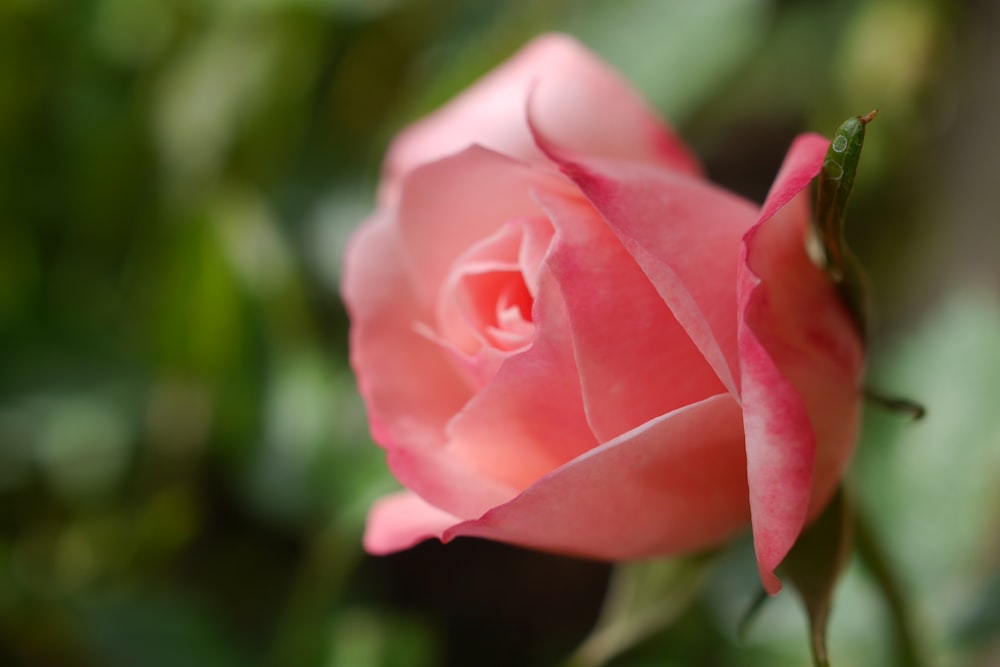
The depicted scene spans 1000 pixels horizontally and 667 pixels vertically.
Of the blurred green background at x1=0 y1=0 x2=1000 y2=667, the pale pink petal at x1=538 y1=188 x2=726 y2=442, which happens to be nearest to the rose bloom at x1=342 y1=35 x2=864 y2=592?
the pale pink petal at x1=538 y1=188 x2=726 y2=442

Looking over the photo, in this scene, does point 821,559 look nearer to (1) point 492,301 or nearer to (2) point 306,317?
(1) point 492,301

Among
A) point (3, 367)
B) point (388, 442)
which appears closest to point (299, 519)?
point (3, 367)

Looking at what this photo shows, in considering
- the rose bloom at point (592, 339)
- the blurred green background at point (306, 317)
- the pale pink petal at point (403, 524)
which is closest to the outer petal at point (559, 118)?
the rose bloom at point (592, 339)

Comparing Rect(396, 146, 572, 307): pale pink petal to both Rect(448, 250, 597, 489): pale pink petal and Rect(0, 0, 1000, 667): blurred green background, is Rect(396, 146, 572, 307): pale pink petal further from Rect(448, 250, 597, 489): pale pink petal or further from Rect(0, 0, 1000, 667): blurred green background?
Rect(0, 0, 1000, 667): blurred green background

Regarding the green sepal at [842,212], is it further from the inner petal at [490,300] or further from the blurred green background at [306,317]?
the blurred green background at [306,317]

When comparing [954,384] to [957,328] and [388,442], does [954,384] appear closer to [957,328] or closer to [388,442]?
[957,328]

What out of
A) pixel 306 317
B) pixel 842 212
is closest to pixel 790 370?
pixel 842 212

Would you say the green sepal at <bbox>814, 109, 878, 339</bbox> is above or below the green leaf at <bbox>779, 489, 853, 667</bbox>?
above
